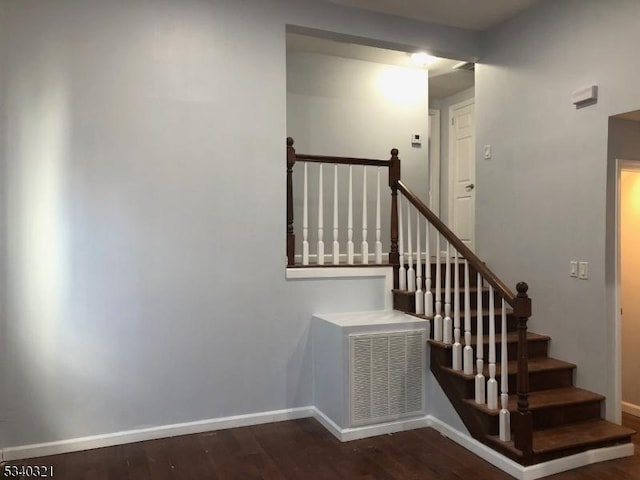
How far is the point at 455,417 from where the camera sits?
3.45 m

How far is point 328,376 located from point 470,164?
357cm

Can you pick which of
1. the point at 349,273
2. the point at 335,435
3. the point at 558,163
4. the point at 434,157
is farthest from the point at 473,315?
the point at 434,157

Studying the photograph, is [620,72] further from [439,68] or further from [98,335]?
[98,335]

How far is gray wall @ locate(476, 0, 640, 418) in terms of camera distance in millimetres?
3469

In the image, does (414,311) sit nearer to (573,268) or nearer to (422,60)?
(573,268)

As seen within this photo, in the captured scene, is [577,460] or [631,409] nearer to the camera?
[577,460]

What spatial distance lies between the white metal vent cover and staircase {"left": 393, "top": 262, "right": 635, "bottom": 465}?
15 centimetres

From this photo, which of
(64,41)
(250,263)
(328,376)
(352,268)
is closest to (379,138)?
(352,268)

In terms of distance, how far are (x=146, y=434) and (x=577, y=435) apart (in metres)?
2.86

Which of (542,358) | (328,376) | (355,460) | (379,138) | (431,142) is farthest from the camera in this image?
(431,142)

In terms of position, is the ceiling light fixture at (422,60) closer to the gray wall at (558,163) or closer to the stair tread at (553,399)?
the gray wall at (558,163)

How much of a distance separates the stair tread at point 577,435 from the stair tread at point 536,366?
1.31ft

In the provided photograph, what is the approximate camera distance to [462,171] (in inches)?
245

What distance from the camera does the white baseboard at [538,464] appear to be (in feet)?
9.48
